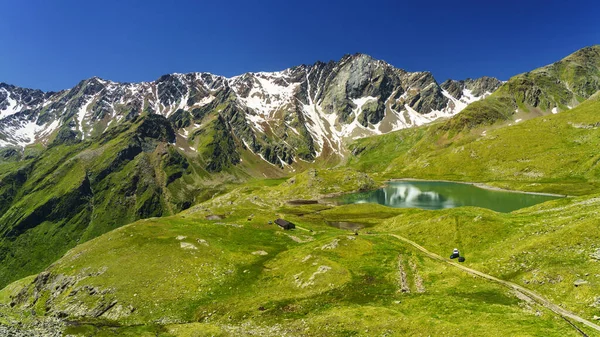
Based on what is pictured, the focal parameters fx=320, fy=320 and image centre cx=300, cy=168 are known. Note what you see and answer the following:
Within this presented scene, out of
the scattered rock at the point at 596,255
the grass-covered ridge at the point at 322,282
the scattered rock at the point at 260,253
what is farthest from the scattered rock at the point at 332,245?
the scattered rock at the point at 596,255

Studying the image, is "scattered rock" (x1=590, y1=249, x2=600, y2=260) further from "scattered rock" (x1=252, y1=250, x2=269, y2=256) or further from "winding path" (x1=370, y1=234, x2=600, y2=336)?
"scattered rock" (x1=252, y1=250, x2=269, y2=256)

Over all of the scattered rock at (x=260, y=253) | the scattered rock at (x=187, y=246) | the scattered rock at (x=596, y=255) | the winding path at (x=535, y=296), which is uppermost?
the scattered rock at (x=596, y=255)

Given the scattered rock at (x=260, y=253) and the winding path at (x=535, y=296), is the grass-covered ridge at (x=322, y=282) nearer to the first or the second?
the scattered rock at (x=260, y=253)

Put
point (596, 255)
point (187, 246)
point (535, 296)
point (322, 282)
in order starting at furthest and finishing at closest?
point (187, 246) < point (322, 282) < point (596, 255) < point (535, 296)

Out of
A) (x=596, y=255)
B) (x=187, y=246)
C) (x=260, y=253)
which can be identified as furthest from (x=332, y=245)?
(x=596, y=255)

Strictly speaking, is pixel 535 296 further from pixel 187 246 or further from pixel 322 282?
pixel 187 246

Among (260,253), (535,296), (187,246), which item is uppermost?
(187,246)

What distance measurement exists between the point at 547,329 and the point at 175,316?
151 ft

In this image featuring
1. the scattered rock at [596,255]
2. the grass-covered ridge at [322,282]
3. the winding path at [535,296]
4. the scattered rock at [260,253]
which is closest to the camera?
the winding path at [535,296]

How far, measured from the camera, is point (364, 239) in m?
73.2

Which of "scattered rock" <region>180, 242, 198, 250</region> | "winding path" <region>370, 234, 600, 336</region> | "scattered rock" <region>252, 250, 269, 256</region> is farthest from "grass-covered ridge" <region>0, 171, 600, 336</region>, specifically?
"winding path" <region>370, 234, 600, 336</region>

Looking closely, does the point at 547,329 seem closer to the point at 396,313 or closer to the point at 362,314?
the point at 396,313

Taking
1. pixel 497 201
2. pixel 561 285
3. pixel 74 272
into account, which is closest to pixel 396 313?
pixel 561 285

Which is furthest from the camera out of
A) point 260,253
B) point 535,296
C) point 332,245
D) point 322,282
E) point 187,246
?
point 260,253
